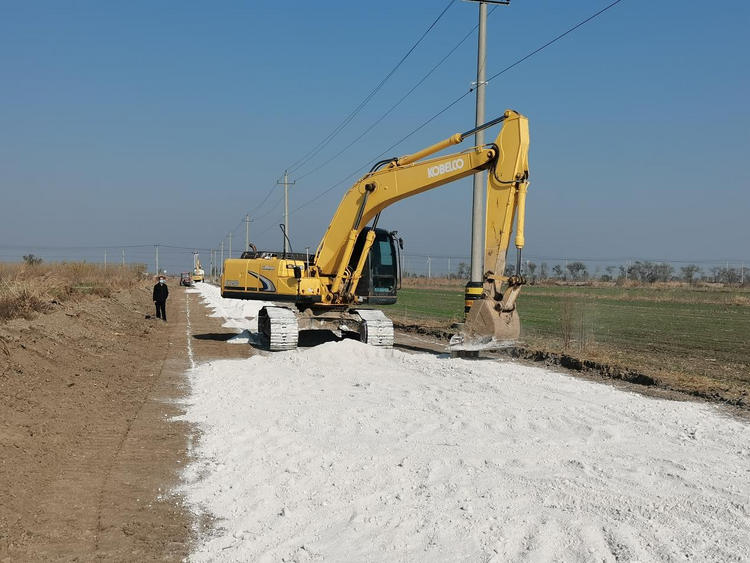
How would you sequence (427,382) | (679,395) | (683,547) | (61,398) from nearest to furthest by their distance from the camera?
1. (683,547)
2. (61,398)
3. (679,395)
4. (427,382)

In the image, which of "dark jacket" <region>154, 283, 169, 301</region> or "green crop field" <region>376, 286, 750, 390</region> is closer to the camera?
"green crop field" <region>376, 286, 750, 390</region>

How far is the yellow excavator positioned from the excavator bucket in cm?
2

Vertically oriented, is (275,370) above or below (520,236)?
below

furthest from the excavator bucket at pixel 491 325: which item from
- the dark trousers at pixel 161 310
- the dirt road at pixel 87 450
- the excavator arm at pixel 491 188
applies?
the dark trousers at pixel 161 310

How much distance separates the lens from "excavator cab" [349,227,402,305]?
56.5 feet

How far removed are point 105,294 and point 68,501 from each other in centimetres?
2856

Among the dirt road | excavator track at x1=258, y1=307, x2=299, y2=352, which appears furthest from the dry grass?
excavator track at x1=258, y1=307, x2=299, y2=352

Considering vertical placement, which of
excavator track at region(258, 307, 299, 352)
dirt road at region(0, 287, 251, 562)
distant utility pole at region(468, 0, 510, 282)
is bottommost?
dirt road at region(0, 287, 251, 562)

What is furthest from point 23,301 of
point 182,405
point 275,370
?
point 182,405

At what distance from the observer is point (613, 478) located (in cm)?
621

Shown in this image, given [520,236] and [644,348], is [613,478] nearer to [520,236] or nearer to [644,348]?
[520,236]

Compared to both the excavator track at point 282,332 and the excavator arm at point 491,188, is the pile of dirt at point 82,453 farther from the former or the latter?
the excavator arm at point 491,188

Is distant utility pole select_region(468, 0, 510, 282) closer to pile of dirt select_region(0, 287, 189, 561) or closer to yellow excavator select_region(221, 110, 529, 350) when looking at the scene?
yellow excavator select_region(221, 110, 529, 350)

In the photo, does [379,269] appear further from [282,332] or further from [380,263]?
[282,332]
